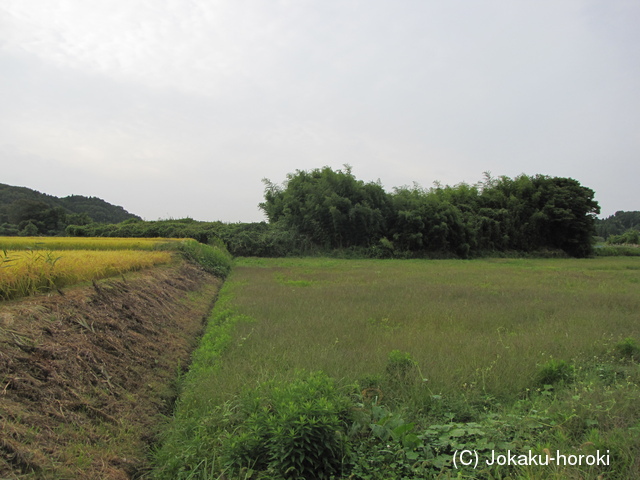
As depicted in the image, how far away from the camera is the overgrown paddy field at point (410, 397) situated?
2.29m

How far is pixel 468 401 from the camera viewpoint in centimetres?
317

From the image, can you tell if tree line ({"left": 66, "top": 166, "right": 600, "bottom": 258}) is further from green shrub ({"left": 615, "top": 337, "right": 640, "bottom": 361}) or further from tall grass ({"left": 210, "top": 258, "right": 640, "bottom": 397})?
green shrub ({"left": 615, "top": 337, "right": 640, "bottom": 361})

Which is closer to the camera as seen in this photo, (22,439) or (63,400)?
(22,439)

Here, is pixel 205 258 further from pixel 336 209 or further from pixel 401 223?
pixel 401 223

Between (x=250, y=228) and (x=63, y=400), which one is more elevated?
(x=250, y=228)

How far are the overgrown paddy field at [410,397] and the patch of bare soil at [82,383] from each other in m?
0.34

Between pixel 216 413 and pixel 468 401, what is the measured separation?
7.09ft

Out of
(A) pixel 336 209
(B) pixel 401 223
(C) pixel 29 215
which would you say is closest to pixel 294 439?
(A) pixel 336 209

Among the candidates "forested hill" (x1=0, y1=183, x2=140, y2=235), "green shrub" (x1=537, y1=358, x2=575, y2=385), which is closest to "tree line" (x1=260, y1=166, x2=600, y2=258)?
"forested hill" (x1=0, y1=183, x2=140, y2=235)

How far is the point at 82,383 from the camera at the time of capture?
3029 millimetres

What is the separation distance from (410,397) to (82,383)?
281cm

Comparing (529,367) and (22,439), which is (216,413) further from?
(529,367)

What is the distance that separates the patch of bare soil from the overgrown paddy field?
0.34 m

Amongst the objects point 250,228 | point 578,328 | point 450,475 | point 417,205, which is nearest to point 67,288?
point 450,475
